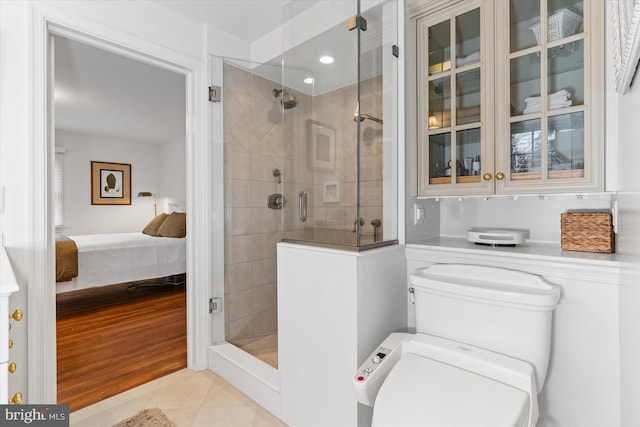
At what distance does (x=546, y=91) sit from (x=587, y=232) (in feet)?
2.07

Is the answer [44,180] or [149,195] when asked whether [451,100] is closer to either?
[44,180]

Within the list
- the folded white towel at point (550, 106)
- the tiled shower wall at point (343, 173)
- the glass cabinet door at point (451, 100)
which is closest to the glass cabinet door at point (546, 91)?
the folded white towel at point (550, 106)

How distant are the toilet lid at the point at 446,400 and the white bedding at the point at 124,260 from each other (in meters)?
3.72

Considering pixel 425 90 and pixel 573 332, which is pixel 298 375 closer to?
pixel 573 332

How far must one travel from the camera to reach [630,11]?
0.56 m

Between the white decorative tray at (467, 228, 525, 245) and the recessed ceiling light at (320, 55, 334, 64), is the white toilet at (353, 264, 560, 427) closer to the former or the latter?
the white decorative tray at (467, 228, 525, 245)

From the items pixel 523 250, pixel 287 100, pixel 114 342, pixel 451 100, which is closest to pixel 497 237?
pixel 523 250

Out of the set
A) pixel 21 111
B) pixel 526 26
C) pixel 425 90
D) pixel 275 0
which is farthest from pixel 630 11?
pixel 21 111

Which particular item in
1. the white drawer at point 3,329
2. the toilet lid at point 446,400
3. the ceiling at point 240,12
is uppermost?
the ceiling at point 240,12

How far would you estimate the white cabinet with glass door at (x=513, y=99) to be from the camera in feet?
4.27

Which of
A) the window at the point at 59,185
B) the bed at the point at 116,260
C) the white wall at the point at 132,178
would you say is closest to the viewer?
the bed at the point at 116,260

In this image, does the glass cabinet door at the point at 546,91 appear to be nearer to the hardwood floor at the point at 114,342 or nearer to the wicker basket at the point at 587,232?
the wicker basket at the point at 587,232

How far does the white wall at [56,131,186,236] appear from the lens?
5.58 meters

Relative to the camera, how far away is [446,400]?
1069mm
